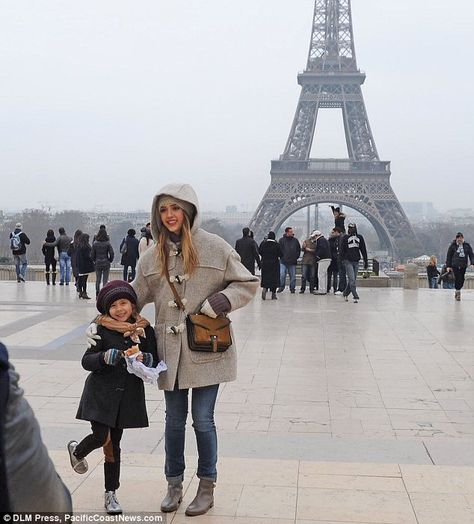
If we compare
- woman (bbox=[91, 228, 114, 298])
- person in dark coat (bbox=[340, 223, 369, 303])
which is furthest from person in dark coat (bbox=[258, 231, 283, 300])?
woman (bbox=[91, 228, 114, 298])

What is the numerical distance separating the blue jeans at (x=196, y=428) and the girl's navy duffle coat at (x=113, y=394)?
7.9 inches

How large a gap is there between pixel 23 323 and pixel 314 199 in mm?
53057

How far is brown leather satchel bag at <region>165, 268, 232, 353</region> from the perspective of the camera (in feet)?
12.8

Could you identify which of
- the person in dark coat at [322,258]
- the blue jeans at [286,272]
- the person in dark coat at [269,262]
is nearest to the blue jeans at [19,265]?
the blue jeans at [286,272]

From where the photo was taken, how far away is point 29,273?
25.7 m

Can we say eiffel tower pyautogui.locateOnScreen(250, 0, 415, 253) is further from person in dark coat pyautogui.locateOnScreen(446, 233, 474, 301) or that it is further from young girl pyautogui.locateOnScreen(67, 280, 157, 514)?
young girl pyautogui.locateOnScreen(67, 280, 157, 514)

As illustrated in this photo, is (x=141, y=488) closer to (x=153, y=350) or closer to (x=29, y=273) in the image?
(x=153, y=350)

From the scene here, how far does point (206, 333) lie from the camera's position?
3918 millimetres

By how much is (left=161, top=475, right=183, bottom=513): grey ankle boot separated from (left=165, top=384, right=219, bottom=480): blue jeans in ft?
0.10

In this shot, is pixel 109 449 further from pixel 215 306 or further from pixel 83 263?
pixel 83 263

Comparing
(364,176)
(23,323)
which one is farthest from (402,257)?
(23,323)

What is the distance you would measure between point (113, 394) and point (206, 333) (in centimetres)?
53

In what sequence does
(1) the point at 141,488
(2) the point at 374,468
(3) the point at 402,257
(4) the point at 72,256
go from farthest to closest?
(3) the point at 402,257, (4) the point at 72,256, (2) the point at 374,468, (1) the point at 141,488

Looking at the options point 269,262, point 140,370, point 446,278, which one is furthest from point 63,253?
point 140,370
